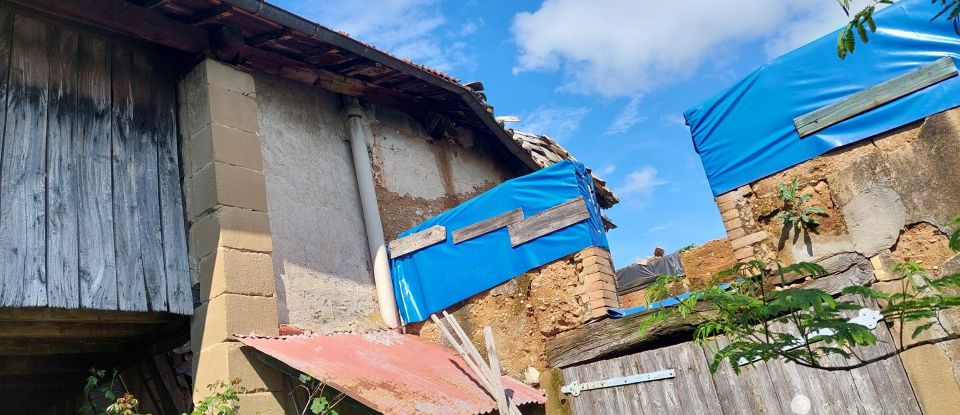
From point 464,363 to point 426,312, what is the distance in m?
0.76

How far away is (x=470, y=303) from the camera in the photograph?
5.95 metres

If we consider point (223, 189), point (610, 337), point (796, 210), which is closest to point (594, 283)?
point (610, 337)

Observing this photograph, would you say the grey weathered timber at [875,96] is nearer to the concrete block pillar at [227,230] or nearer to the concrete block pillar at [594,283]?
the concrete block pillar at [594,283]

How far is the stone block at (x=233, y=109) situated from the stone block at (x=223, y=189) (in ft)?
1.41

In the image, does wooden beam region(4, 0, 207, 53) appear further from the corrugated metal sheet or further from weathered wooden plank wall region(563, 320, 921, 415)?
weathered wooden plank wall region(563, 320, 921, 415)

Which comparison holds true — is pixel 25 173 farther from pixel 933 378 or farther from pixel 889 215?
pixel 933 378

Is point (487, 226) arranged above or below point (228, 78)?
below

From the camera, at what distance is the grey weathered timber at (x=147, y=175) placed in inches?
174

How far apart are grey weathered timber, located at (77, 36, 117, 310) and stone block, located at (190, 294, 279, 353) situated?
1.93 feet

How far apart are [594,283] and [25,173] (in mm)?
4204

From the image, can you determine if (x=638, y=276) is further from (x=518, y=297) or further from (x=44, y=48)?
(x=44, y=48)

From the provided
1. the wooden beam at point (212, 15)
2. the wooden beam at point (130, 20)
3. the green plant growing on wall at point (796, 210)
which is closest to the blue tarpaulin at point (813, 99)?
the green plant growing on wall at point (796, 210)

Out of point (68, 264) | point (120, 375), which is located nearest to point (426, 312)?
point (120, 375)

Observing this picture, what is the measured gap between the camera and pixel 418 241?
626cm
